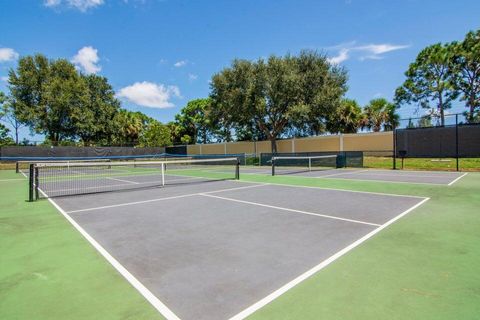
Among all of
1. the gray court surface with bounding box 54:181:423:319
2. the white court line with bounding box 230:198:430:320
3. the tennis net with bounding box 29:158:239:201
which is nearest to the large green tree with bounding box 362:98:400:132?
the tennis net with bounding box 29:158:239:201

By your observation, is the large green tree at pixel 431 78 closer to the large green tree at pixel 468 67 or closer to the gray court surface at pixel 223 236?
the large green tree at pixel 468 67

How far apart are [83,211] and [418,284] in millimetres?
7272

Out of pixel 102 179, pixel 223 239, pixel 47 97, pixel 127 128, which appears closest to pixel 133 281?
pixel 223 239

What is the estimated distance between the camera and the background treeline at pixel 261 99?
3209 cm

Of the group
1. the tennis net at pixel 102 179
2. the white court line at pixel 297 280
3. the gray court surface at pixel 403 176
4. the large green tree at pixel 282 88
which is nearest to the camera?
the white court line at pixel 297 280

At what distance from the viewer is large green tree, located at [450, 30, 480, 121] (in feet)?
114

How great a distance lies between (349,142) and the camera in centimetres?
3303

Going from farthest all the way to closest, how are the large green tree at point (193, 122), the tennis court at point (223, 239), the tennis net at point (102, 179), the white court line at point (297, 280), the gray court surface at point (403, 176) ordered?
1. the large green tree at point (193, 122)
2. the gray court surface at point (403, 176)
3. the tennis net at point (102, 179)
4. the tennis court at point (223, 239)
5. the white court line at point (297, 280)

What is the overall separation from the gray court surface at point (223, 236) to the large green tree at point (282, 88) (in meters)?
23.7

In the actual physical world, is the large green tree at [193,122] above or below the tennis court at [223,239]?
above

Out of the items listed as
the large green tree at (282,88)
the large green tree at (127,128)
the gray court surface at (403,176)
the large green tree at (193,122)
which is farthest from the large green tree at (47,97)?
the gray court surface at (403,176)

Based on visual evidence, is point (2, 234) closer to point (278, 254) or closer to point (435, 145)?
point (278, 254)

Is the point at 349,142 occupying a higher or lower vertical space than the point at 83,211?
higher

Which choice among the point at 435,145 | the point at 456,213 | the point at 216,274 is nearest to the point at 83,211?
the point at 216,274
